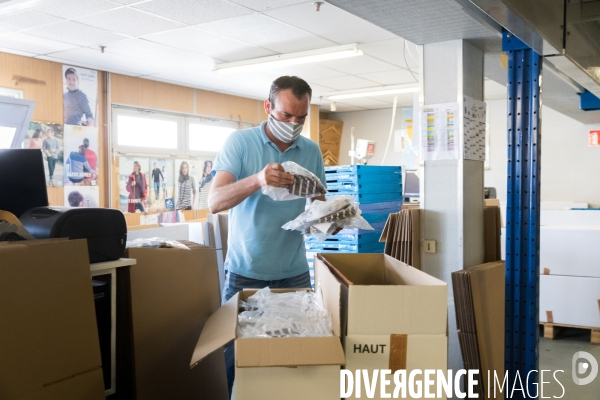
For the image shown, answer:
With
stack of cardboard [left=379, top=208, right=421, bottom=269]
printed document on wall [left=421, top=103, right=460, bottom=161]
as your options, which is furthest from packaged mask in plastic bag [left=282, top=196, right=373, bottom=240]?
printed document on wall [left=421, top=103, right=460, bottom=161]

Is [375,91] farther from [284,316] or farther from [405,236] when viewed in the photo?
[284,316]

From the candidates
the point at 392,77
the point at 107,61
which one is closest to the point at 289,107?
the point at 107,61

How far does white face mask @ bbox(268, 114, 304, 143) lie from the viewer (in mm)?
2180

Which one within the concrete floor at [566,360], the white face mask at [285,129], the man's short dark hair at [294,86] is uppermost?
the man's short dark hair at [294,86]

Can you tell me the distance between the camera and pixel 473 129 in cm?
314

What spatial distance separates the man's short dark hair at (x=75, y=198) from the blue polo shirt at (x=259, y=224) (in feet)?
15.3

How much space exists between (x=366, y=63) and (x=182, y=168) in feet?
10.0

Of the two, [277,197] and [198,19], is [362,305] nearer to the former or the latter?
[277,197]

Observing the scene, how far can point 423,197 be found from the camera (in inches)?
125

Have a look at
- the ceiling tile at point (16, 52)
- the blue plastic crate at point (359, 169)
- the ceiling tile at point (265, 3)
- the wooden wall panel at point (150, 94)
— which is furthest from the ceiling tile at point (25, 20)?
the blue plastic crate at point (359, 169)

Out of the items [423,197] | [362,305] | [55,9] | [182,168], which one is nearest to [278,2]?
[55,9]

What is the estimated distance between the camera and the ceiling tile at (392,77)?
6.82 m

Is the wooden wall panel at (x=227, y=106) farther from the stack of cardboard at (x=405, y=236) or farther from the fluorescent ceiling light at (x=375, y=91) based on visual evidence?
the stack of cardboard at (x=405, y=236)

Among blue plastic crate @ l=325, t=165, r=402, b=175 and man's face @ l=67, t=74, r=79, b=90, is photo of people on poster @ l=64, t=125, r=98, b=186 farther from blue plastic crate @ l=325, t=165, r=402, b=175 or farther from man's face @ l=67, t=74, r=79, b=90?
blue plastic crate @ l=325, t=165, r=402, b=175
